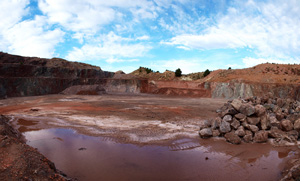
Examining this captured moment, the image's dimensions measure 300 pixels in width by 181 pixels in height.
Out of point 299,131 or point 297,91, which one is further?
point 297,91

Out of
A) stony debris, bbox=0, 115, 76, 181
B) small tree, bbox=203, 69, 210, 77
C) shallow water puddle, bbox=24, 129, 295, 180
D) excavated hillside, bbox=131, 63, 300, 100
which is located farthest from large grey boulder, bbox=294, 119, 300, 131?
small tree, bbox=203, 69, 210, 77

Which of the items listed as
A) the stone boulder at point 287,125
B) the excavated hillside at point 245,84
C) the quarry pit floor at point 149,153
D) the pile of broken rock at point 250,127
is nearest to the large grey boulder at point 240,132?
the pile of broken rock at point 250,127

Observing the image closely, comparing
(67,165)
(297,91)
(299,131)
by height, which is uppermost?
(297,91)

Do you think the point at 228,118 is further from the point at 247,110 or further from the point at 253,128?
the point at 253,128

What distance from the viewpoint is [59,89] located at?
112 ft

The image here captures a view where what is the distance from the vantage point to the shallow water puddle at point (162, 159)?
604 centimetres

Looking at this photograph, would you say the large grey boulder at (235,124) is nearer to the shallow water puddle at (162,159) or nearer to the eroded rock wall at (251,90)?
the shallow water puddle at (162,159)

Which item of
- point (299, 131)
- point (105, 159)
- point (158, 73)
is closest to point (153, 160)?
point (105, 159)

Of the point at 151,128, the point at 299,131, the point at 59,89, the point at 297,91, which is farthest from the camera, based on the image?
the point at 59,89

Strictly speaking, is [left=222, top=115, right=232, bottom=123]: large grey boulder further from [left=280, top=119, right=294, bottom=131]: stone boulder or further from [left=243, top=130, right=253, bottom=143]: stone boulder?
[left=280, top=119, right=294, bottom=131]: stone boulder

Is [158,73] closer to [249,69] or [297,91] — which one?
[249,69]

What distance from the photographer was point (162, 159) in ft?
23.2

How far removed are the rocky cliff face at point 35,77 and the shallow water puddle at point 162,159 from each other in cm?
2395

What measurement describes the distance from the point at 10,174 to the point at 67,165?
8.09 ft
